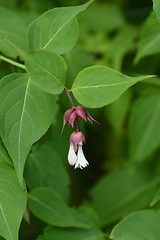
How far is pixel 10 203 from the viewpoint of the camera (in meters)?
1.06

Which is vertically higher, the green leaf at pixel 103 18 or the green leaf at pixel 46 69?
the green leaf at pixel 46 69

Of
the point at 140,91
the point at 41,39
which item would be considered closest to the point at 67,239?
the point at 41,39

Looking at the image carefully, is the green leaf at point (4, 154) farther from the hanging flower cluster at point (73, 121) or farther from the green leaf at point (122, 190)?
the green leaf at point (122, 190)

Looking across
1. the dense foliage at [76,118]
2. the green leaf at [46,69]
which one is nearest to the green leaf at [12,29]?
the dense foliage at [76,118]

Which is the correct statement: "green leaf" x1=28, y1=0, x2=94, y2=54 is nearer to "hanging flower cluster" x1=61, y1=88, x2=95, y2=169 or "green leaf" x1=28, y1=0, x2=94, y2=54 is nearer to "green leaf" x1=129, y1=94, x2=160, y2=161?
"hanging flower cluster" x1=61, y1=88, x2=95, y2=169

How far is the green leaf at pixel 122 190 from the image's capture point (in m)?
1.96

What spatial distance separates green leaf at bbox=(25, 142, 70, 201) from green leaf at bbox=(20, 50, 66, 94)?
1.54ft

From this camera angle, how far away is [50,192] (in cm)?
136

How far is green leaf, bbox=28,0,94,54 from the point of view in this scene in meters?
1.12

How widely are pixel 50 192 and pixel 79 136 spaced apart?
395mm

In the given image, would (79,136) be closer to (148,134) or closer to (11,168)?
(11,168)

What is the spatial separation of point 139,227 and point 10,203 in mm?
440

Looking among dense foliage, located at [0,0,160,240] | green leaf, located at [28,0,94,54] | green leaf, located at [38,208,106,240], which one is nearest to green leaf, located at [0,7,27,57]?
dense foliage, located at [0,0,160,240]

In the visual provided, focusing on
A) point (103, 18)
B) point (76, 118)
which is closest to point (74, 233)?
point (76, 118)
